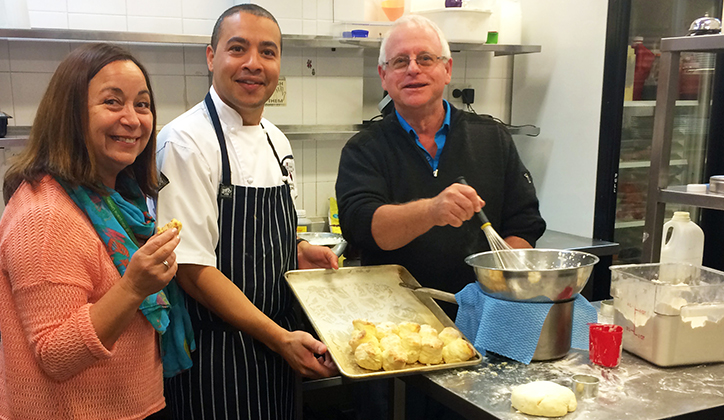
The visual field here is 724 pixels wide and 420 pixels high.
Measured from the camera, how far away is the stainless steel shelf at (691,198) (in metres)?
1.64

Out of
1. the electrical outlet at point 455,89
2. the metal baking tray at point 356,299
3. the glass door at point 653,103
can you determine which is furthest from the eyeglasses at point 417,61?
the electrical outlet at point 455,89

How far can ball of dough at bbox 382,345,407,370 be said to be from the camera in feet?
4.07

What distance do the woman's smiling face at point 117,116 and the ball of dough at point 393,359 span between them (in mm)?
702

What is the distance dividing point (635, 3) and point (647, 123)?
615mm

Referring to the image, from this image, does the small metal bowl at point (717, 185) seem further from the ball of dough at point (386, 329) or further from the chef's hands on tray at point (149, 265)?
the chef's hands on tray at point (149, 265)

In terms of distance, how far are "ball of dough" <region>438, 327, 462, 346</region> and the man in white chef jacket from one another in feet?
0.97

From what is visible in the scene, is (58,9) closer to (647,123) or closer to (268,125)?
(268,125)

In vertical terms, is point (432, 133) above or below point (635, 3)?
below

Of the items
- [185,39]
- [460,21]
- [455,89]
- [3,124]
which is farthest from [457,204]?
[455,89]

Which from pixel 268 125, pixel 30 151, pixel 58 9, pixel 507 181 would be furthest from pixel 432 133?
pixel 58 9

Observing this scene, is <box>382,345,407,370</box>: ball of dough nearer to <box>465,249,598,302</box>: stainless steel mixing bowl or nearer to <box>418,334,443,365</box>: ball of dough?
<box>418,334,443,365</box>: ball of dough

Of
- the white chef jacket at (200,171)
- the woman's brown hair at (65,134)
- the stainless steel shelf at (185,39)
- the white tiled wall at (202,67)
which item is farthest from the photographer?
the white tiled wall at (202,67)

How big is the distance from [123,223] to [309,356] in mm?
516

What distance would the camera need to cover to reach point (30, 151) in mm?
1249
